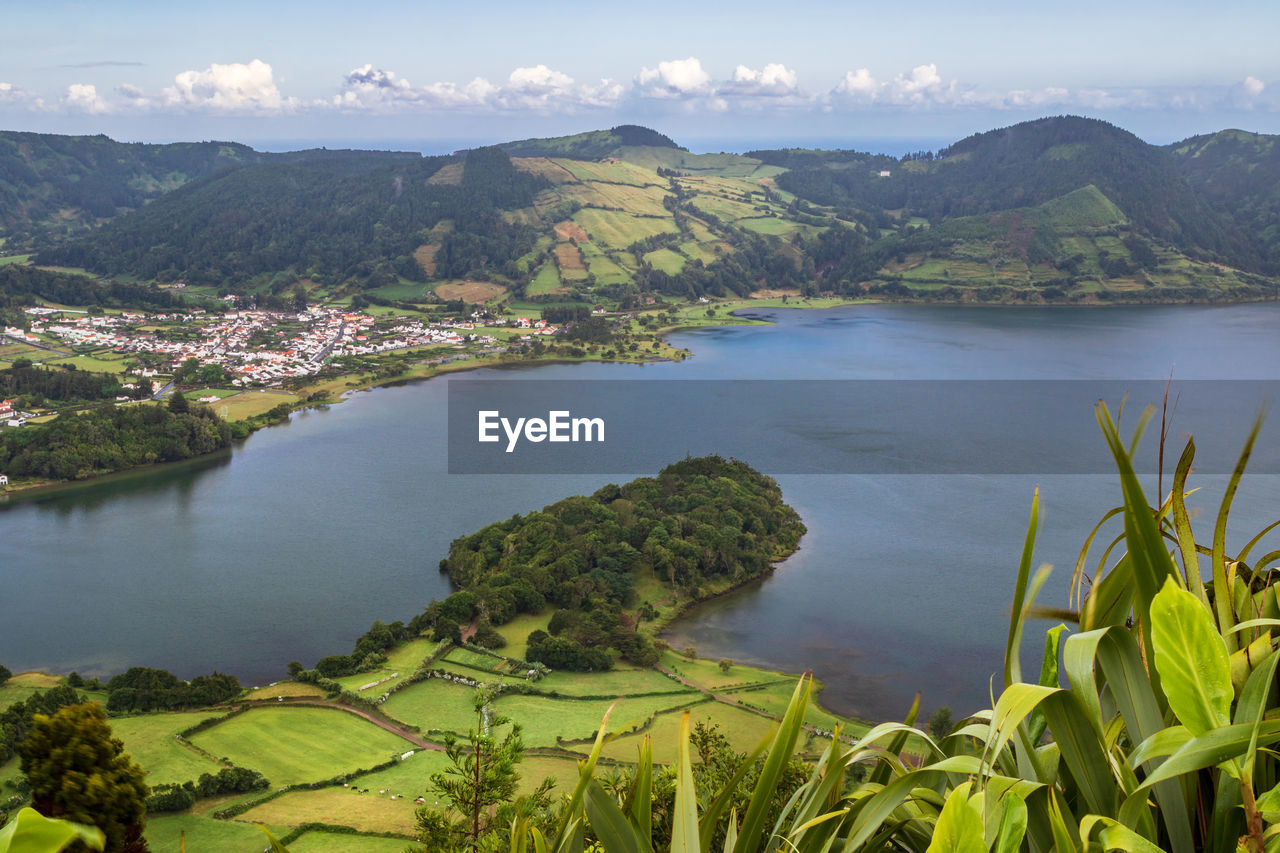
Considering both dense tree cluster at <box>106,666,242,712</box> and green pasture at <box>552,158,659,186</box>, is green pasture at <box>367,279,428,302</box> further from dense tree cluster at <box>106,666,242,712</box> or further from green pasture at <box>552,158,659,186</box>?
dense tree cluster at <box>106,666,242,712</box>

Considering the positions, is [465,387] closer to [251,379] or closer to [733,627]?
[251,379]

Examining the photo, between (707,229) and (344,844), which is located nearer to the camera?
(344,844)

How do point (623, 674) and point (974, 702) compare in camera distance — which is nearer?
point (974, 702)

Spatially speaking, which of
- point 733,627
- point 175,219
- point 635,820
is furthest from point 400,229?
point 635,820

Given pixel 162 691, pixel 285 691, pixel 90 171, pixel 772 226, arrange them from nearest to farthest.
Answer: pixel 162 691 < pixel 285 691 < pixel 772 226 < pixel 90 171

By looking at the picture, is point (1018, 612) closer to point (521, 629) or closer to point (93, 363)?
point (521, 629)

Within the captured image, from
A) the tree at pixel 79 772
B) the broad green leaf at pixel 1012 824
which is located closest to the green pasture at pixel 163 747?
the tree at pixel 79 772

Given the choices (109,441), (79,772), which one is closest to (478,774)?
(79,772)
